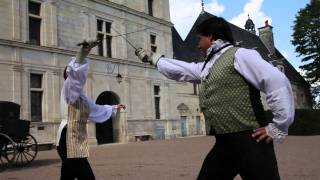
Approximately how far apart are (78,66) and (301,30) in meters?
39.5

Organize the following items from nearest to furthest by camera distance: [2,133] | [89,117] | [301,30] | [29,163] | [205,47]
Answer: [205,47]
[89,117]
[2,133]
[29,163]
[301,30]

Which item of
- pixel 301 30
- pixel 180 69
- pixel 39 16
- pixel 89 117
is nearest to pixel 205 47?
pixel 180 69

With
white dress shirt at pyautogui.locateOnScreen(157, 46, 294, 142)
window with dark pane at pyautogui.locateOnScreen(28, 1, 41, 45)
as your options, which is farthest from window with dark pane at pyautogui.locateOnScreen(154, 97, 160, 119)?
white dress shirt at pyautogui.locateOnScreen(157, 46, 294, 142)

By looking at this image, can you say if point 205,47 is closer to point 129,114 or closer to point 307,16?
point 129,114

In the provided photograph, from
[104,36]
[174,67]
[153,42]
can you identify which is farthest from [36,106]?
[174,67]

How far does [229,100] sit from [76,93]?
72.6 inches

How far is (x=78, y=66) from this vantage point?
4250 millimetres

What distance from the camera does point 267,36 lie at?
174 ft

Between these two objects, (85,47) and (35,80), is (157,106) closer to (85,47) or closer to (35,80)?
(35,80)

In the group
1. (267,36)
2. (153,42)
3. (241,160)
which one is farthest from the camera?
(267,36)

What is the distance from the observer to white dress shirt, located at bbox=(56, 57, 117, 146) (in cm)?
427

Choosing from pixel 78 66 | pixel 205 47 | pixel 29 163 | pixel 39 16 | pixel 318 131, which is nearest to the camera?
pixel 205 47

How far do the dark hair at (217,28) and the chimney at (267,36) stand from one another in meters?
50.6

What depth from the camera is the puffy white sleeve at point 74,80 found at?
4254mm
